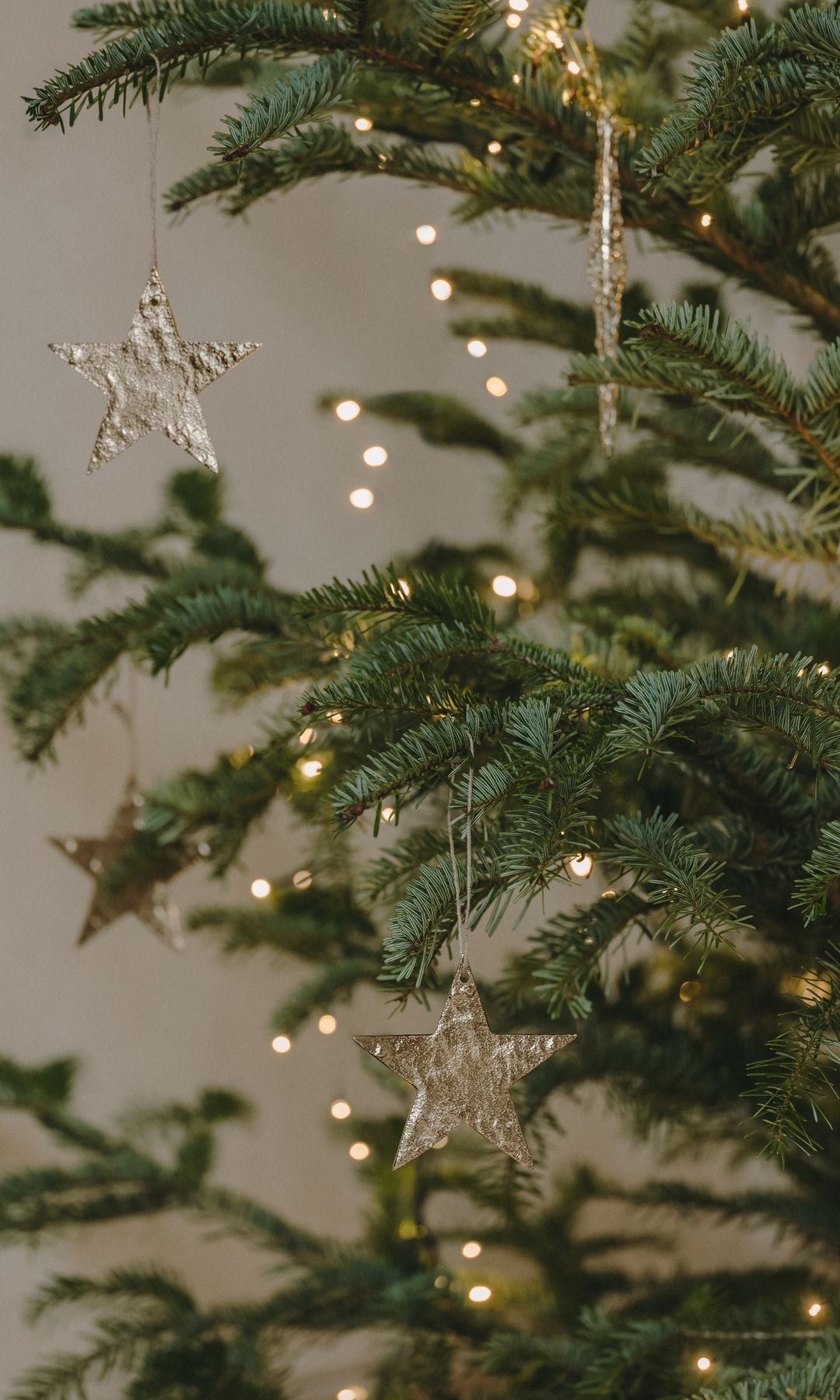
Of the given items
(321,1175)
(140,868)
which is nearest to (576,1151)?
(321,1175)

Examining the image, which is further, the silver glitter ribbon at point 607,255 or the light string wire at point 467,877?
the silver glitter ribbon at point 607,255

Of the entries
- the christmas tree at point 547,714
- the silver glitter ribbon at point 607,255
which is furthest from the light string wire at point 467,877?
the silver glitter ribbon at point 607,255

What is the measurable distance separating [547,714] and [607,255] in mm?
289

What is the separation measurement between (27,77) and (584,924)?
1166mm

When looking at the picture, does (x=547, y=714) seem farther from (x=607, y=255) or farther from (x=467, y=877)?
(x=607, y=255)

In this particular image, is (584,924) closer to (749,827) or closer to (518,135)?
(749,827)

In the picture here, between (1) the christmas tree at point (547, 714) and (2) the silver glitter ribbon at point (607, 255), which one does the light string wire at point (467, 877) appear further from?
(2) the silver glitter ribbon at point (607, 255)

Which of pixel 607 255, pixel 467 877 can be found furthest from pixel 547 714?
pixel 607 255

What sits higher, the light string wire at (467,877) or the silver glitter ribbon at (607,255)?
the silver glitter ribbon at (607,255)

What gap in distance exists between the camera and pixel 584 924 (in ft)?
1.63

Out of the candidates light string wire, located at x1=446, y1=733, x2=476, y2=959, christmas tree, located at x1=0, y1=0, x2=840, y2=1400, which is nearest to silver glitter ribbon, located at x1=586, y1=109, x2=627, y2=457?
christmas tree, located at x1=0, y1=0, x2=840, y2=1400

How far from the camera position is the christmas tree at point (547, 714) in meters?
0.41

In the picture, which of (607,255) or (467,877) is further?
(607,255)

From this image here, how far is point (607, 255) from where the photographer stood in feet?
1.91
